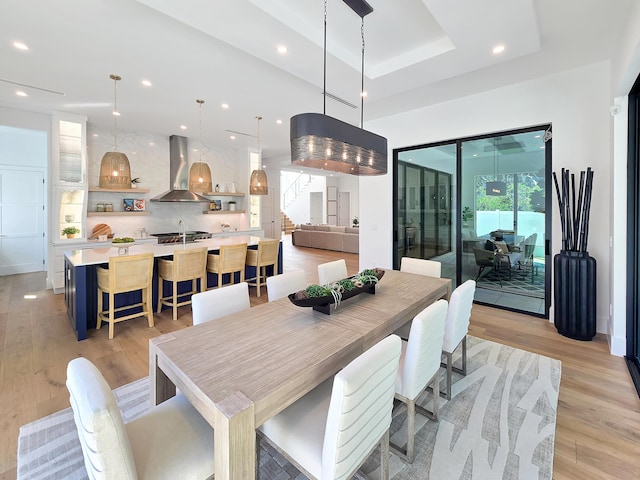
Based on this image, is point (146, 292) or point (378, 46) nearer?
point (378, 46)

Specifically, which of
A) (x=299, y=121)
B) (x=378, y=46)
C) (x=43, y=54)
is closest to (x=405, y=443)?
(x=299, y=121)

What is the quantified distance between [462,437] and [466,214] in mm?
3371

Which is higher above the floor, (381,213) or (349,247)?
(381,213)

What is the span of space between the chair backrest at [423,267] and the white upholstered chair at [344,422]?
2.15m

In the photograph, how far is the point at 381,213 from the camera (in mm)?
5367

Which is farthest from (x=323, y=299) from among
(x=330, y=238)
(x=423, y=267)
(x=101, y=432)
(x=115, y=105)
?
(x=330, y=238)

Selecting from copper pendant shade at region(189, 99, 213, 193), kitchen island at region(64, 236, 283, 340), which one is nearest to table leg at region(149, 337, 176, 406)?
kitchen island at region(64, 236, 283, 340)

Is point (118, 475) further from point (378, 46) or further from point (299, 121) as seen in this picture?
point (378, 46)

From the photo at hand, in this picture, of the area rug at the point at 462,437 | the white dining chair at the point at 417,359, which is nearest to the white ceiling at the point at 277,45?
the white dining chair at the point at 417,359

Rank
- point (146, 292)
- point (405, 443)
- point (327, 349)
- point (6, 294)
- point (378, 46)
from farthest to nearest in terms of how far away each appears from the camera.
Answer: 1. point (6, 294)
2. point (146, 292)
3. point (378, 46)
4. point (405, 443)
5. point (327, 349)

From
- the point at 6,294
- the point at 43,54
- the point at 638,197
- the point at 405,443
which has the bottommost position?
the point at 405,443

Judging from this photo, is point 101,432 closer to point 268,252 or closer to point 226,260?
point 226,260

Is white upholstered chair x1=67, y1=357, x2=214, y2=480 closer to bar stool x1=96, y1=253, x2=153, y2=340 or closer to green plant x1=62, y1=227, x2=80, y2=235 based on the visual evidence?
bar stool x1=96, y1=253, x2=153, y2=340

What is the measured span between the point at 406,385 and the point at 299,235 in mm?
→ 9867
